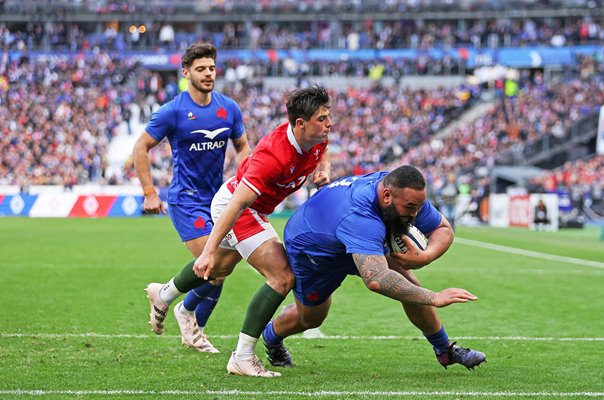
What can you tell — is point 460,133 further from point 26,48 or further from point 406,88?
point 26,48

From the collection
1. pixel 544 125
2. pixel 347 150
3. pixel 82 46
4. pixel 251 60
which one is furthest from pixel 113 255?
pixel 82 46

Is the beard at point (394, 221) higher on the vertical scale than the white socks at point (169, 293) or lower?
higher

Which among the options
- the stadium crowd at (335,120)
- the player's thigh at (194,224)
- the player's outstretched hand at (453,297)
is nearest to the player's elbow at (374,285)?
the player's outstretched hand at (453,297)

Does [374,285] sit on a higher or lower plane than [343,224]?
lower

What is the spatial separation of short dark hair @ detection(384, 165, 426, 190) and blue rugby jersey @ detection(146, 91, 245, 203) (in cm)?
243

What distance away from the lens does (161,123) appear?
7.70 meters

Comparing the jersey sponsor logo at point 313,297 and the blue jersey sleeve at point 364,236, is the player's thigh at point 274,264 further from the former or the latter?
the blue jersey sleeve at point 364,236

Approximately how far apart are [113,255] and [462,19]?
51188mm

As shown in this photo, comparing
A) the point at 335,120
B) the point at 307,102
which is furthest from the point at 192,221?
the point at 335,120

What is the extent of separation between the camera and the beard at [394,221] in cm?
594

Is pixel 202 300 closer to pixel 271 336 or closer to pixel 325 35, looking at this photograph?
pixel 271 336

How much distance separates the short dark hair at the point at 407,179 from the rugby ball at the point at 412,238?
51 centimetres

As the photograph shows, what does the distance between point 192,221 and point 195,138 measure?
2.27ft

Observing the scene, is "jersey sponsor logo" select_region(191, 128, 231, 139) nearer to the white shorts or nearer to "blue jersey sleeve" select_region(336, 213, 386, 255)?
the white shorts
